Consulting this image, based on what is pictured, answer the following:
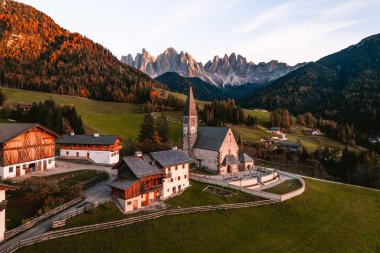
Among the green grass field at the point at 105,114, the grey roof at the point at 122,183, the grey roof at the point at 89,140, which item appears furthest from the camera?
the green grass field at the point at 105,114

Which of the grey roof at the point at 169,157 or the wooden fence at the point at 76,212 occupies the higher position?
the grey roof at the point at 169,157

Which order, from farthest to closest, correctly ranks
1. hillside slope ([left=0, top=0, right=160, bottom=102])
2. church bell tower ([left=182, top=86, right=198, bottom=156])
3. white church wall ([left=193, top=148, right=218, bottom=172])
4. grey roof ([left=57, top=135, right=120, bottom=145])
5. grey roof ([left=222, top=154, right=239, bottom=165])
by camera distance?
1. hillside slope ([left=0, top=0, right=160, bottom=102])
2. church bell tower ([left=182, top=86, right=198, bottom=156])
3. grey roof ([left=57, top=135, right=120, bottom=145])
4. white church wall ([left=193, top=148, right=218, bottom=172])
5. grey roof ([left=222, top=154, right=239, bottom=165])

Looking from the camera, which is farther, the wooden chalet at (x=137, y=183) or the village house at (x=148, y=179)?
the village house at (x=148, y=179)

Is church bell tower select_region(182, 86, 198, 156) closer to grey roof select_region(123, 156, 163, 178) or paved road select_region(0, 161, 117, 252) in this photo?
paved road select_region(0, 161, 117, 252)

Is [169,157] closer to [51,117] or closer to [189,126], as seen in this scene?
[189,126]

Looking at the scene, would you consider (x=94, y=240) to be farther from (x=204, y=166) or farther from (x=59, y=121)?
(x=59, y=121)

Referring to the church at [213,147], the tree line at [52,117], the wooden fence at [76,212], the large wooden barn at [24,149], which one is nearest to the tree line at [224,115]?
the tree line at [52,117]

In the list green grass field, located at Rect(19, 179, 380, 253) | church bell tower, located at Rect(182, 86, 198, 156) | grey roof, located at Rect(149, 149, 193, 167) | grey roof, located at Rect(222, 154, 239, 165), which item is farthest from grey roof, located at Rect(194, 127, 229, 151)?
green grass field, located at Rect(19, 179, 380, 253)

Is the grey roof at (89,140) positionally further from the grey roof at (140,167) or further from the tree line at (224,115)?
the tree line at (224,115)
